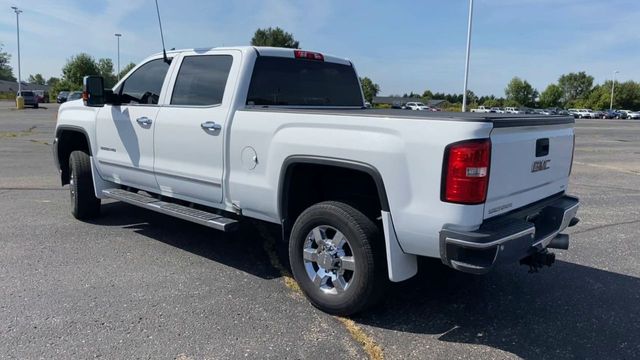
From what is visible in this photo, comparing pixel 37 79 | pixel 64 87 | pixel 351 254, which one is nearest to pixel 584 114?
pixel 64 87

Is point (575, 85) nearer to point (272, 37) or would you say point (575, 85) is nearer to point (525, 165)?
point (272, 37)

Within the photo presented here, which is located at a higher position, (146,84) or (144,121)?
(146,84)

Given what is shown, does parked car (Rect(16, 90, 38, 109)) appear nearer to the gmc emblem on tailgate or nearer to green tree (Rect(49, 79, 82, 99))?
green tree (Rect(49, 79, 82, 99))

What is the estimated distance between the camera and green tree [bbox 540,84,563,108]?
110 metres

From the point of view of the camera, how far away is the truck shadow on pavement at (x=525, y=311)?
3.66 metres

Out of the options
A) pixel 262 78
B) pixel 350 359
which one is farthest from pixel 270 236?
pixel 350 359

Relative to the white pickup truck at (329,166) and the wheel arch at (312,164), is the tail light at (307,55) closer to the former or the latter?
the white pickup truck at (329,166)

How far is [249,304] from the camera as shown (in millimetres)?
4203

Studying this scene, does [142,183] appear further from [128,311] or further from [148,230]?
[128,311]

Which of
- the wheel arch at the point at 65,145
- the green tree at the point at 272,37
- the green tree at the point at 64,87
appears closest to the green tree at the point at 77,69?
the green tree at the point at 64,87

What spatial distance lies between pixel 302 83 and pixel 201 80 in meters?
1.00

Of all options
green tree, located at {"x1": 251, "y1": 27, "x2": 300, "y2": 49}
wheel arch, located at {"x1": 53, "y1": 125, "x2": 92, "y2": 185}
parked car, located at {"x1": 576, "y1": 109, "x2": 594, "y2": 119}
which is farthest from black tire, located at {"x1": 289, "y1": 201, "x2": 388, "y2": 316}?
parked car, located at {"x1": 576, "y1": 109, "x2": 594, "y2": 119}

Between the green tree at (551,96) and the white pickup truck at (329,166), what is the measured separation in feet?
378

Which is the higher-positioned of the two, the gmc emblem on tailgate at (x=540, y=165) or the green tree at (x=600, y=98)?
the green tree at (x=600, y=98)
